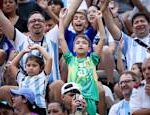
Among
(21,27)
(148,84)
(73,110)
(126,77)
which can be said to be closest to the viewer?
(148,84)

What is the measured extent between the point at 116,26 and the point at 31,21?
1.33 metres

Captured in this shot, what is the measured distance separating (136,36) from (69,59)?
129cm

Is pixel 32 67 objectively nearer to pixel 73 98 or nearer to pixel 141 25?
pixel 73 98

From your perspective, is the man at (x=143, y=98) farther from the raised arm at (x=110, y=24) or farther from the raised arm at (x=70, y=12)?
the raised arm at (x=70, y=12)

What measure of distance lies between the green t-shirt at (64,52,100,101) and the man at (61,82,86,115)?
44 cm

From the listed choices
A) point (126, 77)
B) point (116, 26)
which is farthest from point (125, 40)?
point (126, 77)

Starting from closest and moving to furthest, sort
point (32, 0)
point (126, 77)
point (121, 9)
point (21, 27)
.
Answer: point (126, 77) < point (21, 27) < point (32, 0) < point (121, 9)

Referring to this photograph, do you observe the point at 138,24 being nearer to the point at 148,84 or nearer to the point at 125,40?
the point at 125,40

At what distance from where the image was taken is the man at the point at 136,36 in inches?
402

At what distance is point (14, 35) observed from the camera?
392 inches

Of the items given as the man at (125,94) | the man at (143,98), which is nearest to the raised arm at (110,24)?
the man at (125,94)

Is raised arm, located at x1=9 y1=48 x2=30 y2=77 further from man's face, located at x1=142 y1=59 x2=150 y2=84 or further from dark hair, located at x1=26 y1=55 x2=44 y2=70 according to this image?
man's face, located at x1=142 y1=59 x2=150 y2=84

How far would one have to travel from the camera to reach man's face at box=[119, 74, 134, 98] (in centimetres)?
909

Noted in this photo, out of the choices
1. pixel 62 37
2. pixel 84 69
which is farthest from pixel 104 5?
pixel 84 69
